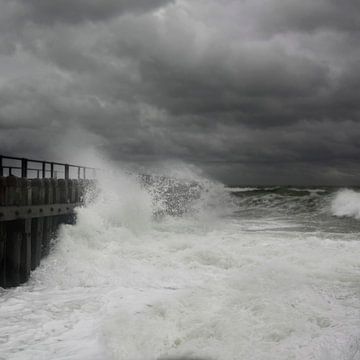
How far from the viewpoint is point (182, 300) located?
617 cm

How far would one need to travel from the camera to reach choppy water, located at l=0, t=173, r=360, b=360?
4582 millimetres

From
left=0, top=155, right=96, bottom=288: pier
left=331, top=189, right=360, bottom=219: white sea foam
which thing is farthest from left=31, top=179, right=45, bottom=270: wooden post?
left=331, top=189, right=360, bottom=219: white sea foam

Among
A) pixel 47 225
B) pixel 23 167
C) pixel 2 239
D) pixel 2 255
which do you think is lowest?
pixel 2 255

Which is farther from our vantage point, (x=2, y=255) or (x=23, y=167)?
(x=23, y=167)

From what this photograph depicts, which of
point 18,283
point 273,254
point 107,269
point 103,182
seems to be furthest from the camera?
point 103,182

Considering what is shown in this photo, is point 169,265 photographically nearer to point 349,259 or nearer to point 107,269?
point 107,269

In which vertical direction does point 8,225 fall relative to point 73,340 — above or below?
above

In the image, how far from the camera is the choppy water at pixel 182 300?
4.58 m

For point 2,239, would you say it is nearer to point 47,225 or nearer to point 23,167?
point 23,167

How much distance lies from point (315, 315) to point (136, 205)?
37.1ft

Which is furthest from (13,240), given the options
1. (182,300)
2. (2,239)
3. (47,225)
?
(182,300)

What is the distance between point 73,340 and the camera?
4895 millimetres

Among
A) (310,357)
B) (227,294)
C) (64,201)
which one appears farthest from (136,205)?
(310,357)

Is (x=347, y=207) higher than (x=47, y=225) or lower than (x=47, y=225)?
lower
